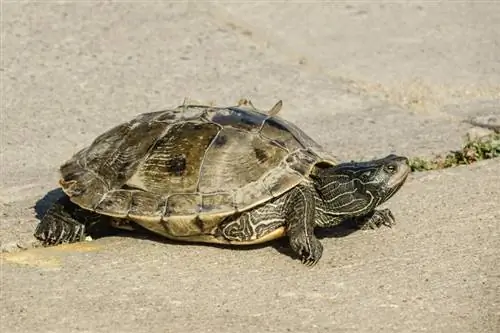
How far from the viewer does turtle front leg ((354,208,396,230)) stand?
5469mm

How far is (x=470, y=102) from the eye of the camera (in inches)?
294

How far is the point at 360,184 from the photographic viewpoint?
5.15 meters

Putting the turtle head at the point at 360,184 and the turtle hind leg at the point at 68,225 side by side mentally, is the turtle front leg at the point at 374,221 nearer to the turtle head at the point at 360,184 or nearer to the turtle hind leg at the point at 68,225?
the turtle head at the point at 360,184

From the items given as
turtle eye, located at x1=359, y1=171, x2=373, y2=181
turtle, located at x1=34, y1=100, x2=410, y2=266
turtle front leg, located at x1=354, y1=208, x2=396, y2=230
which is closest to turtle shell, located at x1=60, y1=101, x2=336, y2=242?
turtle, located at x1=34, y1=100, x2=410, y2=266

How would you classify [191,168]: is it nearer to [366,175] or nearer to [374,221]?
[366,175]

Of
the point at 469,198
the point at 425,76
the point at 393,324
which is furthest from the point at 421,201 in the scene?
the point at 425,76

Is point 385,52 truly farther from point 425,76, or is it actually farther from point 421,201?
point 421,201

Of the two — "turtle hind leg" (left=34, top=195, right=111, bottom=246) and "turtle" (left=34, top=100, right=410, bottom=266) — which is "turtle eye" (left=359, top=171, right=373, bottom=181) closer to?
"turtle" (left=34, top=100, right=410, bottom=266)

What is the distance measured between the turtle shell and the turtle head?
138 mm

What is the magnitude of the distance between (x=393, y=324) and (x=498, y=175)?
6.64 ft

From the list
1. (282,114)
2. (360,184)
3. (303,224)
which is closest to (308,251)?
(303,224)

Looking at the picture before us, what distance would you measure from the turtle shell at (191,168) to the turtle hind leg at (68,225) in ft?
0.43

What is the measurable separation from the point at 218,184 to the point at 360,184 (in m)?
0.70

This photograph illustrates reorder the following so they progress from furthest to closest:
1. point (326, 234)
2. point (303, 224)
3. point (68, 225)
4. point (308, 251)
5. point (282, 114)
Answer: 1. point (282, 114)
2. point (326, 234)
3. point (68, 225)
4. point (303, 224)
5. point (308, 251)
